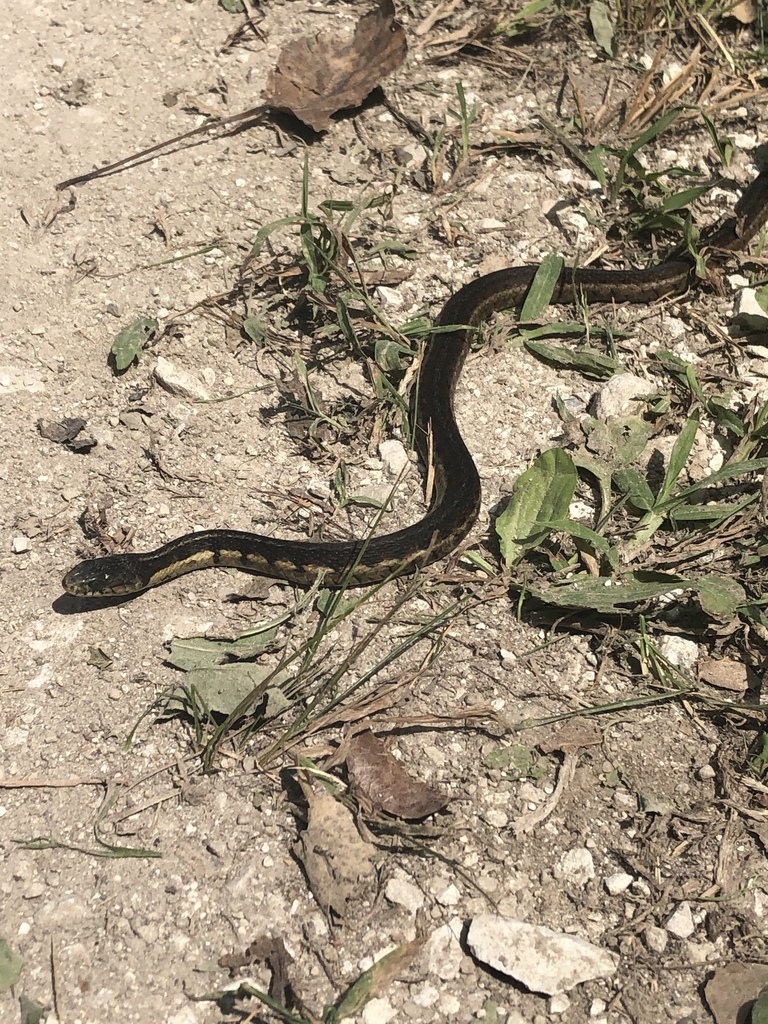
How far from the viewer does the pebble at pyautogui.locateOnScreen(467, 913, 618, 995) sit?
286 centimetres

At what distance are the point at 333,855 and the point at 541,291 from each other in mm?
3152

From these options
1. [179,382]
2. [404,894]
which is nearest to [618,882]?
[404,894]

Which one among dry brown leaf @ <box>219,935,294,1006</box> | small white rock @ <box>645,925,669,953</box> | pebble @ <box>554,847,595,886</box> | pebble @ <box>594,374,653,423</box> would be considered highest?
pebble @ <box>594,374,653,423</box>

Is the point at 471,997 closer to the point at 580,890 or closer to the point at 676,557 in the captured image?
the point at 580,890

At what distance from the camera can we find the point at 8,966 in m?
2.95

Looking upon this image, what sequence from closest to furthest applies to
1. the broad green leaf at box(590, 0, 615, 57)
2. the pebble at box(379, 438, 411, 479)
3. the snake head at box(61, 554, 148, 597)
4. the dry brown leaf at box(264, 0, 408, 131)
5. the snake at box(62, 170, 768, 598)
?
the snake head at box(61, 554, 148, 597) → the snake at box(62, 170, 768, 598) → the pebble at box(379, 438, 411, 479) → the dry brown leaf at box(264, 0, 408, 131) → the broad green leaf at box(590, 0, 615, 57)

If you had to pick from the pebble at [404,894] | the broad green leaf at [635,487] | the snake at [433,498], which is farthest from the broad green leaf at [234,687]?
the broad green leaf at [635,487]

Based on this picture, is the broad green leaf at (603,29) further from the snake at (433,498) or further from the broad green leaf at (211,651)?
the broad green leaf at (211,651)

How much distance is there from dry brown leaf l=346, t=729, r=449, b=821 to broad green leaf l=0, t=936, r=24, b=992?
3.93 feet

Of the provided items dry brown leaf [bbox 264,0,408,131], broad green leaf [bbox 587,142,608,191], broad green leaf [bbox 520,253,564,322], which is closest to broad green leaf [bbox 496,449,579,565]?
broad green leaf [bbox 520,253,564,322]

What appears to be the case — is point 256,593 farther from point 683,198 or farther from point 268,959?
point 683,198

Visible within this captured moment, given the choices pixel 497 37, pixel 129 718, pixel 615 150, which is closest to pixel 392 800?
pixel 129 718

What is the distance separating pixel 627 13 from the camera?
6145 mm

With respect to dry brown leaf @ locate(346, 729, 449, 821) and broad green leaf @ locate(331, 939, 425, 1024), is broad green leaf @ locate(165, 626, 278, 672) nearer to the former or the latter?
dry brown leaf @ locate(346, 729, 449, 821)
